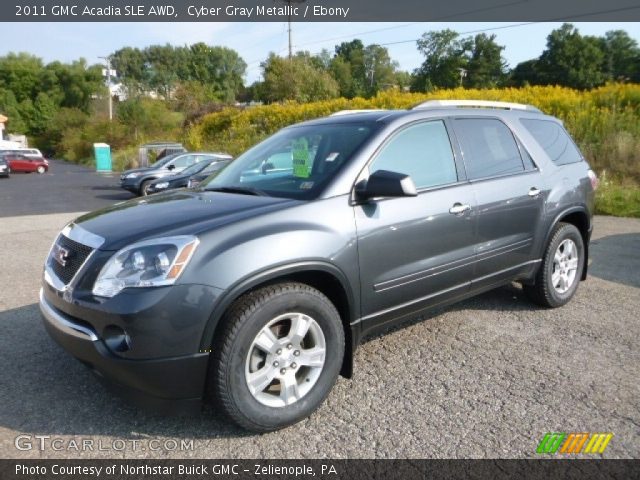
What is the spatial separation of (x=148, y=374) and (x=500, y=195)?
9.20ft

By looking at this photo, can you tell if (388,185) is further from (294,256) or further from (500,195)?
(500,195)

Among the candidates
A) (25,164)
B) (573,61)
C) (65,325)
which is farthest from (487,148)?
(573,61)

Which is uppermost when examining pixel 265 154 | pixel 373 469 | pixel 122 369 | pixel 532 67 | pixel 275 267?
pixel 532 67

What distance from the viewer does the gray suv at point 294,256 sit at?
7.89 ft

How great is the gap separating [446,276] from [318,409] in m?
1.27

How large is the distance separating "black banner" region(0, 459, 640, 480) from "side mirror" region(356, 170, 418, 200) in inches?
56.1

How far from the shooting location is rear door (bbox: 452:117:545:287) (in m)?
3.70

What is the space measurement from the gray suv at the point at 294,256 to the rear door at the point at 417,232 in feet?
0.03

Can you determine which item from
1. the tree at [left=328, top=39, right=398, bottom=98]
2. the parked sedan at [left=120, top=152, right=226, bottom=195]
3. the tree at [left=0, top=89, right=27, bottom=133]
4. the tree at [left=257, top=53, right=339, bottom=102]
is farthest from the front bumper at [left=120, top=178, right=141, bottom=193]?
the tree at [left=328, top=39, right=398, bottom=98]

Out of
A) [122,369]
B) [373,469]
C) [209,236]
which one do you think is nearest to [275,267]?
[209,236]

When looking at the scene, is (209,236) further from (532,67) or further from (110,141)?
(532,67)

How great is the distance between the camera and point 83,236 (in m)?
A: 2.75

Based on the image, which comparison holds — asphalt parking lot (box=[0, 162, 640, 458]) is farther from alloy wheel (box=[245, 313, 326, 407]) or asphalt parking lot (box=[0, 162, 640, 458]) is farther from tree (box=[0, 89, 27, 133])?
tree (box=[0, 89, 27, 133])

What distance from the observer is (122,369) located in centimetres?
237
